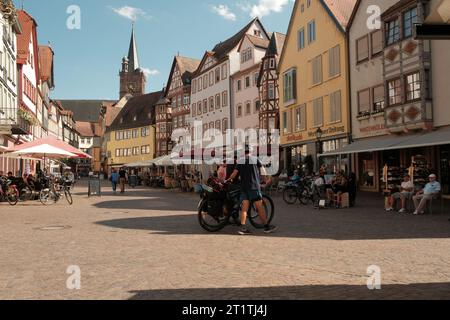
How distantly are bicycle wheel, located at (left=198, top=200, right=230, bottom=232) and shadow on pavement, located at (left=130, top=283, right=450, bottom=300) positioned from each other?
204 inches

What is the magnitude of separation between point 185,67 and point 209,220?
180ft

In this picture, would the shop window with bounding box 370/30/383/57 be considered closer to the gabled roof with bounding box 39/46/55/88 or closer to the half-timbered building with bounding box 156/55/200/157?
the half-timbered building with bounding box 156/55/200/157

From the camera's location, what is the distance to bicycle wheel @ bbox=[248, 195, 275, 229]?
35.1 ft

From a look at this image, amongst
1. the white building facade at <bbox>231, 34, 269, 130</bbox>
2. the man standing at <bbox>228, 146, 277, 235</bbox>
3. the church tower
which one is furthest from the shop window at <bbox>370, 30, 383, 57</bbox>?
the church tower

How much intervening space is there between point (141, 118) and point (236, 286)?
247ft

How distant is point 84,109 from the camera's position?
144 meters

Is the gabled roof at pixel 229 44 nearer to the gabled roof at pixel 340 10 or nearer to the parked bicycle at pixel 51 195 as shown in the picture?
the gabled roof at pixel 340 10

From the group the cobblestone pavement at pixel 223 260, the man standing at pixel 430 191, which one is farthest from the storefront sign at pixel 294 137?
the cobblestone pavement at pixel 223 260

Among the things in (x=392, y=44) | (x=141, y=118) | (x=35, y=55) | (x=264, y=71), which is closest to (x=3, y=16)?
(x=35, y=55)

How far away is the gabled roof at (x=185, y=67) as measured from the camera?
61812 millimetres

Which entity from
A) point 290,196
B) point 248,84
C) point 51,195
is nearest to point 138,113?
point 248,84

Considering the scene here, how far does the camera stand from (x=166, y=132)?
68125mm

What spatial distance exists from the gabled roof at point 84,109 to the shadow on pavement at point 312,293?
142 metres

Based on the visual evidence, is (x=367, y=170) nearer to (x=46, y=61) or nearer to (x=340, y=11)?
(x=340, y=11)
